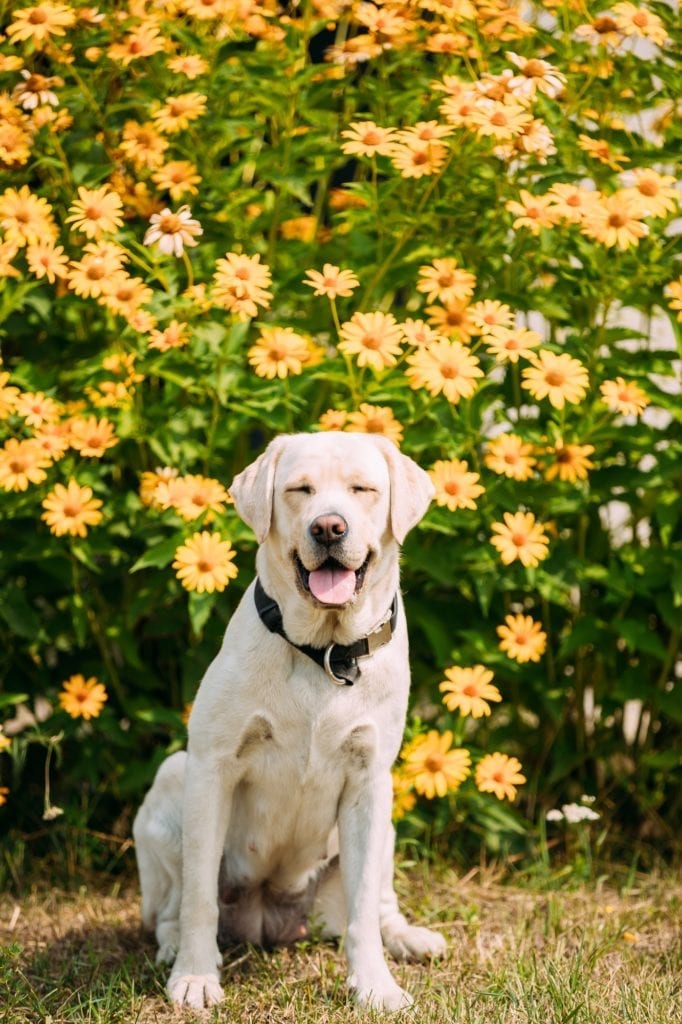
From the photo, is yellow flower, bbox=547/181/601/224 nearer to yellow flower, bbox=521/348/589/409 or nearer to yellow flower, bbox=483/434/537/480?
yellow flower, bbox=521/348/589/409

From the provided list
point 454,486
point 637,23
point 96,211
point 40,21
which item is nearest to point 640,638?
point 454,486

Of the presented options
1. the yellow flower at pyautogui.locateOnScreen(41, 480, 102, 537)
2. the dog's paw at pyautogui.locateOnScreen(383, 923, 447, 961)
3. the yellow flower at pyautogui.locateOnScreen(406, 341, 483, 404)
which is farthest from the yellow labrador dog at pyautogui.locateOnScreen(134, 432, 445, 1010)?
the yellow flower at pyautogui.locateOnScreen(41, 480, 102, 537)

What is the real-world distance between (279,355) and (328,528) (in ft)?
2.75

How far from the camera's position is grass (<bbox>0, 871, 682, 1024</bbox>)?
312 cm

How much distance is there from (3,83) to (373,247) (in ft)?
3.84

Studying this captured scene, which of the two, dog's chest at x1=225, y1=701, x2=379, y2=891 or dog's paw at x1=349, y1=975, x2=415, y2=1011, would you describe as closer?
dog's paw at x1=349, y1=975, x2=415, y2=1011

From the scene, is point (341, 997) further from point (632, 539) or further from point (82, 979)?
point (632, 539)

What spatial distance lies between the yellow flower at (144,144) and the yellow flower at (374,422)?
904 mm

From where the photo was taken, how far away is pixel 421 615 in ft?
13.6

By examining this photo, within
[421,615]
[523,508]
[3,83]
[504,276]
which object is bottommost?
[421,615]

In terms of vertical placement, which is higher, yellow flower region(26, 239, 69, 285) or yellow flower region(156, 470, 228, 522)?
yellow flower region(26, 239, 69, 285)

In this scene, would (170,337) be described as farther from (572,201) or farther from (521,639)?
(521,639)

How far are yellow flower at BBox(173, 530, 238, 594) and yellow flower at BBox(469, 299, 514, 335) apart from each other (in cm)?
89

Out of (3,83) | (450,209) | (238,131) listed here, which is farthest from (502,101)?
(3,83)
